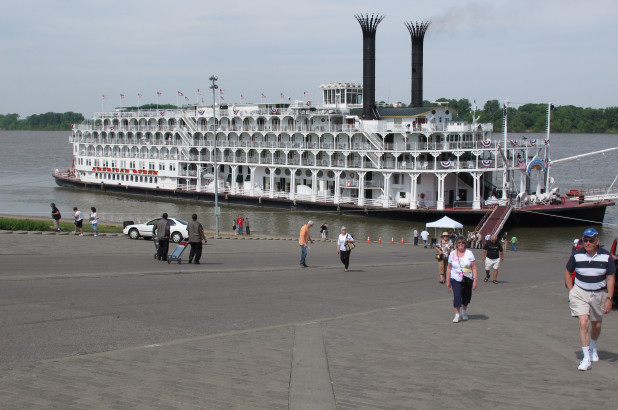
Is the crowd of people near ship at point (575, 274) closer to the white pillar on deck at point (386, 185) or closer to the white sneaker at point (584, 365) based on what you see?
the white sneaker at point (584, 365)

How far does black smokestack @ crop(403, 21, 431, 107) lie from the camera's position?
62344mm

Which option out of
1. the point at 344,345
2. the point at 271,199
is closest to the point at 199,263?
the point at 344,345

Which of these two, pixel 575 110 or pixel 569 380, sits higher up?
pixel 575 110

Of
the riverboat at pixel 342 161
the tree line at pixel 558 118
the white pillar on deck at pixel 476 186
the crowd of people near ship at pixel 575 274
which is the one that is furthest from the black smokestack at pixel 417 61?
the tree line at pixel 558 118

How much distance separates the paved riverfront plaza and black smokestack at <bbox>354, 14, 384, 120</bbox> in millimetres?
41458

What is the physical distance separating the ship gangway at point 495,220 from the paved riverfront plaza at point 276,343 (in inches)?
1050

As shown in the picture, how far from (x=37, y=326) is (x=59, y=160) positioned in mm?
112966

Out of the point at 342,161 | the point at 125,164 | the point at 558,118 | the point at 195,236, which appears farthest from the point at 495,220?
the point at 558,118

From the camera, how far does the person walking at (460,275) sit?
1204cm

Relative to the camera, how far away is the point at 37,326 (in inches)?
410

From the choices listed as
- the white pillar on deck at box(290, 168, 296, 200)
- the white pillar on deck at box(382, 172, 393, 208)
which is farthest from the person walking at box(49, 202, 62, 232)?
the white pillar on deck at box(290, 168, 296, 200)

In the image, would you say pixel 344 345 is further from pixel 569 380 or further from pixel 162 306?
pixel 162 306

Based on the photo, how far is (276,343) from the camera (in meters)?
9.89

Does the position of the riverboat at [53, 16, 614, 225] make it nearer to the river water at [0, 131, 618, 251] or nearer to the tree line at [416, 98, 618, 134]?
the river water at [0, 131, 618, 251]
